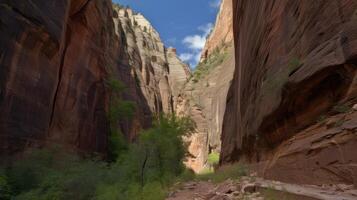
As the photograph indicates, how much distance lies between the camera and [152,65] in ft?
220

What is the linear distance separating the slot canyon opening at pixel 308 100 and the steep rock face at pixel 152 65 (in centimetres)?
4051

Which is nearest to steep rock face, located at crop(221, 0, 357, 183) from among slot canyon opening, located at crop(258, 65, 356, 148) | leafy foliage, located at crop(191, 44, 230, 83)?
slot canyon opening, located at crop(258, 65, 356, 148)

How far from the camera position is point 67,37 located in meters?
20.9

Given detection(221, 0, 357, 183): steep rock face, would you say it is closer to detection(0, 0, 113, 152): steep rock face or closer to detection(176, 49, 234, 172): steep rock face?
detection(0, 0, 113, 152): steep rock face

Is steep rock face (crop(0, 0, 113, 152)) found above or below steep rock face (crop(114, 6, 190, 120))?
below

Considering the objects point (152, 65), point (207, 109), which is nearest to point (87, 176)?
point (207, 109)

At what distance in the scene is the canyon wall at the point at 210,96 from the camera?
154 feet

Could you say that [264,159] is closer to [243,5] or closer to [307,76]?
[307,76]

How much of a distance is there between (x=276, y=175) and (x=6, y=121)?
11.3 m

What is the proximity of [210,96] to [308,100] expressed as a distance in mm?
45061

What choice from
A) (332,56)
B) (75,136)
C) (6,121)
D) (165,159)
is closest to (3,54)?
(6,121)

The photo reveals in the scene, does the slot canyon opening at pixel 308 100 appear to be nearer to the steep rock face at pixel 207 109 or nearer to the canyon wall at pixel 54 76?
the canyon wall at pixel 54 76

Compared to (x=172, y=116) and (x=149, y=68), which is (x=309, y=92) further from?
(x=149, y=68)

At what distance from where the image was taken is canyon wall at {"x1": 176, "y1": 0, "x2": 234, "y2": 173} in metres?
47.0
